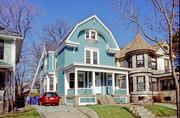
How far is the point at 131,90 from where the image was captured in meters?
36.4

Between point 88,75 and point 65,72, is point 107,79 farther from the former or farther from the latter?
point 65,72

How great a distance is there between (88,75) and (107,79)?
2939mm

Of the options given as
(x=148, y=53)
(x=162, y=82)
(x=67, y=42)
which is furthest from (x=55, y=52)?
(x=162, y=82)

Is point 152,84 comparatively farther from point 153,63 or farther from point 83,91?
point 83,91

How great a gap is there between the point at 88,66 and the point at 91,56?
4.06 m

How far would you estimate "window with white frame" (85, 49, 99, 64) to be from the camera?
3167cm

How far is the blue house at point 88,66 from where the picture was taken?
28.4 m

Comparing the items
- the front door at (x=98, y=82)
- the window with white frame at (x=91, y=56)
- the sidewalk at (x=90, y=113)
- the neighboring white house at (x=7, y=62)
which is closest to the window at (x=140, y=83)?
the front door at (x=98, y=82)

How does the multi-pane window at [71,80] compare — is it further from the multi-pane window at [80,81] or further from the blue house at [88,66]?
the multi-pane window at [80,81]

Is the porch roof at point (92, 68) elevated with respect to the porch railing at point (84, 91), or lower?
elevated

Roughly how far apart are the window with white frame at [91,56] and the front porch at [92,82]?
1.46 meters

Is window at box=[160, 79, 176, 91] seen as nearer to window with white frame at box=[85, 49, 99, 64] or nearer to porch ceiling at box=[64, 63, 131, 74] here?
porch ceiling at box=[64, 63, 131, 74]

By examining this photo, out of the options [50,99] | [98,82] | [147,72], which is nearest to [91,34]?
[98,82]

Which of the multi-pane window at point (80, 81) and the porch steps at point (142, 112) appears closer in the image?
the porch steps at point (142, 112)
